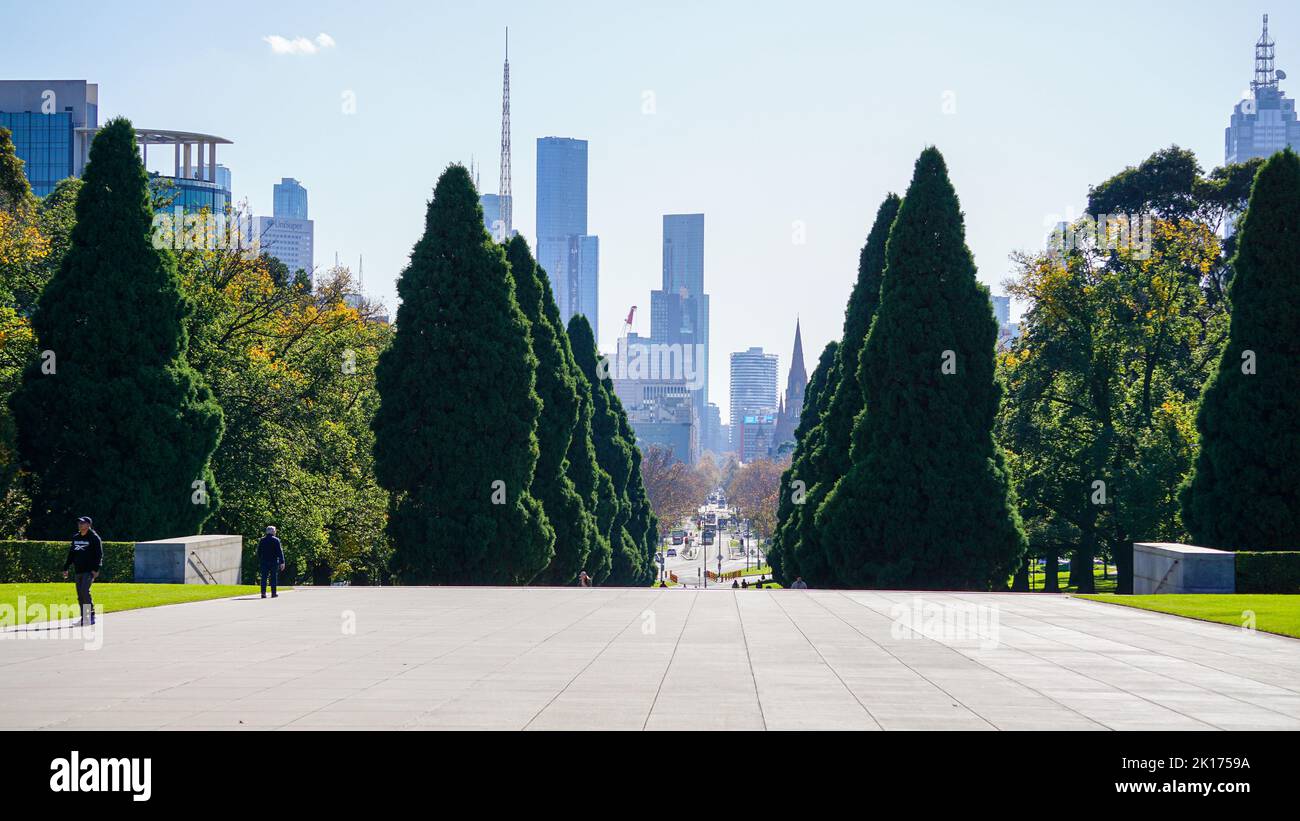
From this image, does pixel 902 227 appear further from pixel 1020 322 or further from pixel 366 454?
pixel 366 454

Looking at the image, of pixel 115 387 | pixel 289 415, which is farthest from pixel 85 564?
pixel 289 415

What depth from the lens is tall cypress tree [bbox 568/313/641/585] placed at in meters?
60.0

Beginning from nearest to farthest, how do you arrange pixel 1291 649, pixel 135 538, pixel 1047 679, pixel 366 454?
pixel 1047 679 → pixel 1291 649 → pixel 135 538 → pixel 366 454

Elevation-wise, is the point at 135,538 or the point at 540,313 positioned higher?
the point at 540,313

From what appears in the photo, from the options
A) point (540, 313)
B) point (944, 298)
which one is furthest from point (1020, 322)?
point (540, 313)

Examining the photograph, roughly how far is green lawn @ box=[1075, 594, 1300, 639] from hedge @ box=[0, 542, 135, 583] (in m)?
23.3

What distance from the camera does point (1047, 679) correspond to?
14.6m

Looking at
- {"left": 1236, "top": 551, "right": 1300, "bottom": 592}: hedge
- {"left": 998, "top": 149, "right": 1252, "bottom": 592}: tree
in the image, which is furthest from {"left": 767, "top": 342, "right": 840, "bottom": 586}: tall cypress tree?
{"left": 1236, "top": 551, "right": 1300, "bottom": 592}: hedge

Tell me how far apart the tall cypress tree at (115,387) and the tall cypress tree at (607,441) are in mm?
27029

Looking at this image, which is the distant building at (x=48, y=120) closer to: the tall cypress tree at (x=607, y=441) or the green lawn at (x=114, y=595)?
the tall cypress tree at (x=607, y=441)

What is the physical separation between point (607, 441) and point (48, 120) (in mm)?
103901
